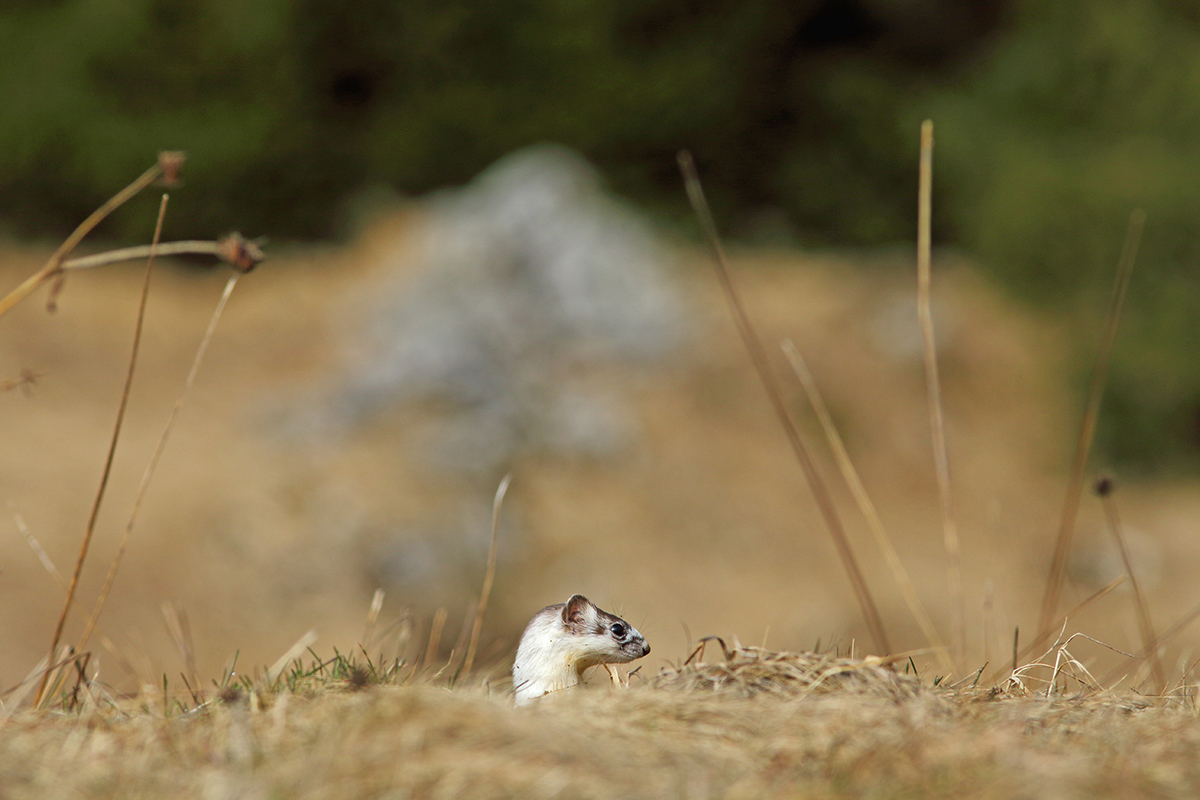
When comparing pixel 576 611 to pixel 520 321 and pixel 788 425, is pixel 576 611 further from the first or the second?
pixel 520 321

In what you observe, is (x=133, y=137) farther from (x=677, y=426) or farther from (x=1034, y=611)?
(x=1034, y=611)

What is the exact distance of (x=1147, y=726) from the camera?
126cm

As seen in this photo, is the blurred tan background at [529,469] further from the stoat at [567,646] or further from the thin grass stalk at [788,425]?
the stoat at [567,646]

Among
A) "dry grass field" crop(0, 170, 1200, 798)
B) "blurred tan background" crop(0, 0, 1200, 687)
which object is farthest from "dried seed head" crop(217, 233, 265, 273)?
"blurred tan background" crop(0, 0, 1200, 687)

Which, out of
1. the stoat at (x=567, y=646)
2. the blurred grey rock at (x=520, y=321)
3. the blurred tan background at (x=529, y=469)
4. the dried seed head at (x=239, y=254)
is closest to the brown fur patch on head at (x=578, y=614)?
the stoat at (x=567, y=646)

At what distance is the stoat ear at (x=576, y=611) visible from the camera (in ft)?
4.95

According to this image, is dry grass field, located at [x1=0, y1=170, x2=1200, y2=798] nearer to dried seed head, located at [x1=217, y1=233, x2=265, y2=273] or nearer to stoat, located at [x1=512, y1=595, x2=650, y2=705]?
stoat, located at [x1=512, y1=595, x2=650, y2=705]

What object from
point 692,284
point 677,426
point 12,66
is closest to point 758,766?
point 677,426

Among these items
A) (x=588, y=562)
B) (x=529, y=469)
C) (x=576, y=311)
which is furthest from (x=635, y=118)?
(x=588, y=562)

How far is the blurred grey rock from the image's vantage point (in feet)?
28.1

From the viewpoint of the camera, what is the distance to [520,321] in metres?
9.26

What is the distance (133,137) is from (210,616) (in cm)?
613

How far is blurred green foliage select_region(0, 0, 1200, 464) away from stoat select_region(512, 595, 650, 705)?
9140 mm

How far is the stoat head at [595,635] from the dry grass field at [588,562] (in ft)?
0.16
